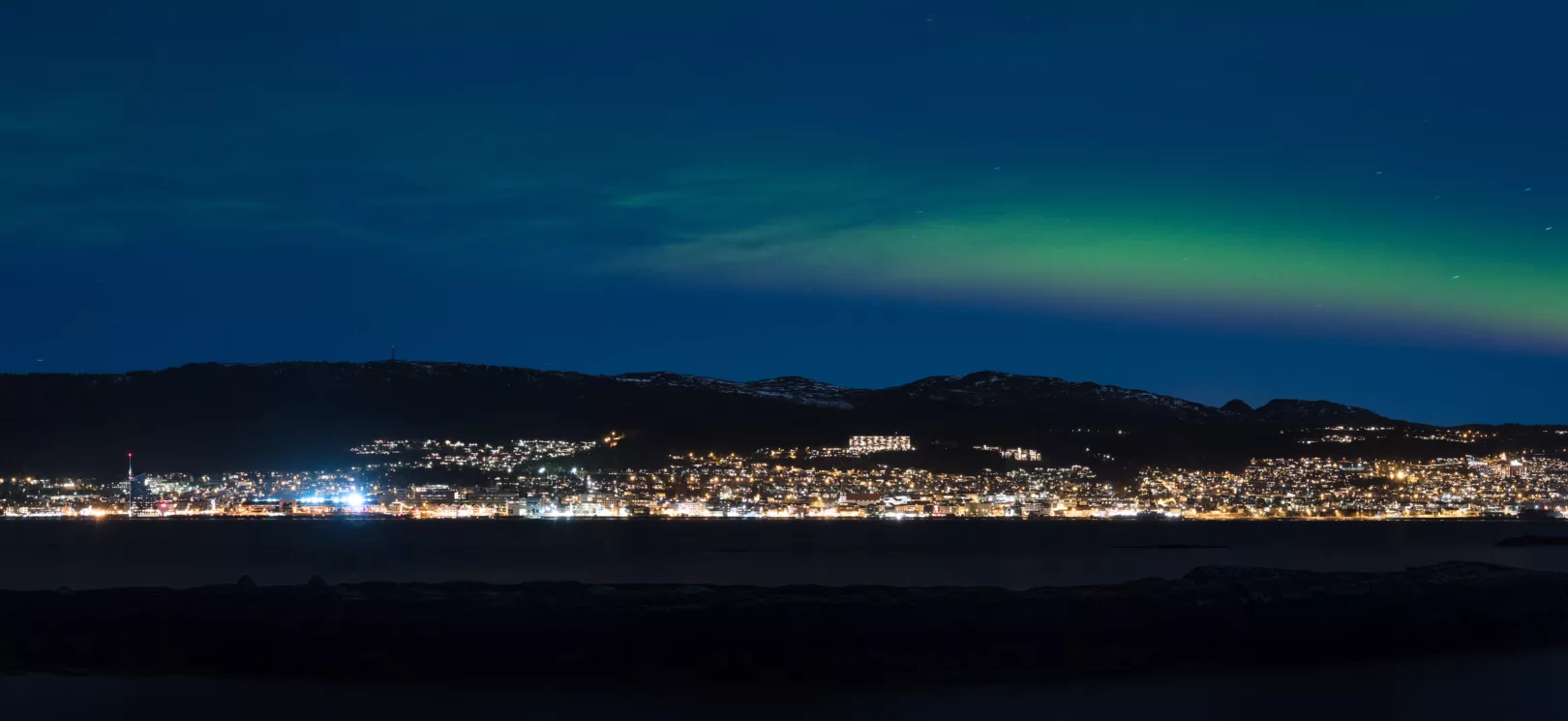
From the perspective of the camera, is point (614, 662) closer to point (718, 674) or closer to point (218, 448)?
point (718, 674)

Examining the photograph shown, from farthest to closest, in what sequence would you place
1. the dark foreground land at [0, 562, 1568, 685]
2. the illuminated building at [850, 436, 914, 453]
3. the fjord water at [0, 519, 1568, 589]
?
the illuminated building at [850, 436, 914, 453] → the fjord water at [0, 519, 1568, 589] → the dark foreground land at [0, 562, 1568, 685]

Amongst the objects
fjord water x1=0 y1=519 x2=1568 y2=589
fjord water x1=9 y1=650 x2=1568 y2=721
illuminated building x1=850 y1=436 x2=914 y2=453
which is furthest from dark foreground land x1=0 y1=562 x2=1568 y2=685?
illuminated building x1=850 y1=436 x2=914 y2=453

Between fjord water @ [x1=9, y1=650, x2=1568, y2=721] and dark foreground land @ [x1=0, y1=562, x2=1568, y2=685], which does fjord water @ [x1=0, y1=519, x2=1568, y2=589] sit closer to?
dark foreground land @ [x1=0, y1=562, x2=1568, y2=685]

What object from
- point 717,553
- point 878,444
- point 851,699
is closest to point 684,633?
point 851,699

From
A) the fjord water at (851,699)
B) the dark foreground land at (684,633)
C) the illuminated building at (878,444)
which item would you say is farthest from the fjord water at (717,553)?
the illuminated building at (878,444)

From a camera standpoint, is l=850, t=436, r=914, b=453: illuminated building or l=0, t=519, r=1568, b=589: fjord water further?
l=850, t=436, r=914, b=453: illuminated building

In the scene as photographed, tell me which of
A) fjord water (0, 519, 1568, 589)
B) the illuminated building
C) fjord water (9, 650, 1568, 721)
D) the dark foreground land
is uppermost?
the illuminated building

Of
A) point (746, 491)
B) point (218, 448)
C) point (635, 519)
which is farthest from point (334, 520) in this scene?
point (746, 491)
